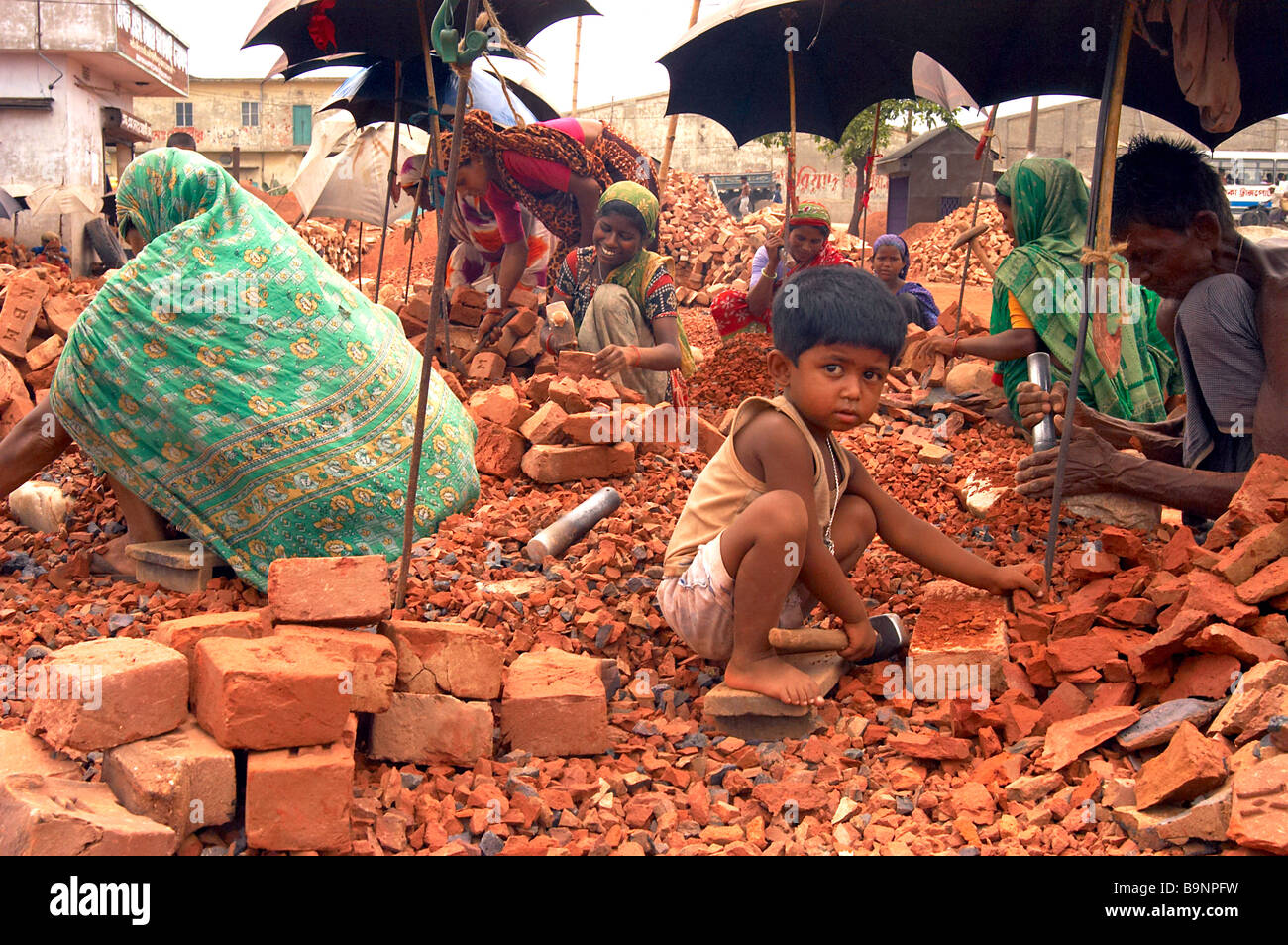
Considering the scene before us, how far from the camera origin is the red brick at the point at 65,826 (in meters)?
1.87

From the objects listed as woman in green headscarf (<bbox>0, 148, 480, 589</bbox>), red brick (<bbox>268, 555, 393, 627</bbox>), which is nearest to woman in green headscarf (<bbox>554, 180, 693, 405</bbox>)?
woman in green headscarf (<bbox>0, 148, 480, 589</bbox>)

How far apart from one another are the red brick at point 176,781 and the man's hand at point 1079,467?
2.65 m

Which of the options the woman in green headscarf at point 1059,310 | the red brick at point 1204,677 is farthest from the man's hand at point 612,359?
the red brick at point 1204,677

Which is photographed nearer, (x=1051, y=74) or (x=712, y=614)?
(x=712, y=614)

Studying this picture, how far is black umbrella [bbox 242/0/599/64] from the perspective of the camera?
6.56 metres

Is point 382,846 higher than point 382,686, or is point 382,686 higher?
point 382,686

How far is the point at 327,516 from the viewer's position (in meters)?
3.45

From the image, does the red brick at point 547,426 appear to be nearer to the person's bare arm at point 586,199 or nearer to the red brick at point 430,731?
the red brick at point 430,731

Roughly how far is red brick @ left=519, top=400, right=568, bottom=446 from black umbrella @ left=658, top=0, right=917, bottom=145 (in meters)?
2.27

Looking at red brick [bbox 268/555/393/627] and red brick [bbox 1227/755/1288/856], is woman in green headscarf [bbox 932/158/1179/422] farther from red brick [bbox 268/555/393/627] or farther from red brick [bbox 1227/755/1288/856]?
red brick [bbox 268/555/393/627]

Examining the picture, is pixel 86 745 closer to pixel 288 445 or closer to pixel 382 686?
pixel 382 686

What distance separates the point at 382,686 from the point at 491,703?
0.44 metres

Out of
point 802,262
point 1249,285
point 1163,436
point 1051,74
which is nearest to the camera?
point 1249,285

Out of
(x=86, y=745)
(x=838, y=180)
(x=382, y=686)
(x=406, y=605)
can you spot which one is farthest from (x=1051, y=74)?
(x=838, y=180)
